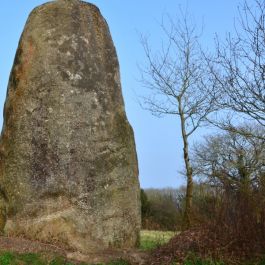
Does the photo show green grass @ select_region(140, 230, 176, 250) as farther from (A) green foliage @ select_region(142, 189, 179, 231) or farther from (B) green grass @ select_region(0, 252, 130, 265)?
(A) green foliage @ select_region(142, 189, 179, 231)

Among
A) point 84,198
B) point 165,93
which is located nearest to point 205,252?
point 84,198

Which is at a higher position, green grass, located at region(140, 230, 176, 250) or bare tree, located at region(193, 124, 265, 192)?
bare tree, located at region(193, 124, 265, 192)

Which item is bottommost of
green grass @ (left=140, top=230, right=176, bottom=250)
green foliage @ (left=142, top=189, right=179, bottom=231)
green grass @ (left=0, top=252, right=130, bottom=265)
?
green grass @ (left=0, top=252, right=130, bottom=265)

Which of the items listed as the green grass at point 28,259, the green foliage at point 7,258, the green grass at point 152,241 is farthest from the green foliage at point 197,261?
the green foliage at point 7,258

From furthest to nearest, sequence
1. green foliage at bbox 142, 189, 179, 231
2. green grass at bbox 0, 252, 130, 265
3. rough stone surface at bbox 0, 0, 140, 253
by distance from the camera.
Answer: green foliage at bbox 142, 189, 179, 231, rough stone surface at bbox 0, 0, 140, 253, green grass at bbox 0, 252, 130, 265

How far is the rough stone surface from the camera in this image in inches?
370

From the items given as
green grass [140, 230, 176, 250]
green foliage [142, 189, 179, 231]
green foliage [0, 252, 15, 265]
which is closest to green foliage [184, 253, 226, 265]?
green grass [140, 230, 176, 250]

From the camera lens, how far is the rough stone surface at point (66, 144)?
9.40 meters

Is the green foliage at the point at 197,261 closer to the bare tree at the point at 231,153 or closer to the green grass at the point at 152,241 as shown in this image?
the green grass at the point at 152,241

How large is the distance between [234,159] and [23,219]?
24.9 meters

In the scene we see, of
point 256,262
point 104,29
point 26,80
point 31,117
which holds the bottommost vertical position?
point 256,262

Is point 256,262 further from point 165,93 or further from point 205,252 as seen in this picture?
point 165,93

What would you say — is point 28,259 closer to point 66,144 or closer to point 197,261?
point 66,144

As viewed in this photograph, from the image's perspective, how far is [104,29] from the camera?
35.6 feet
